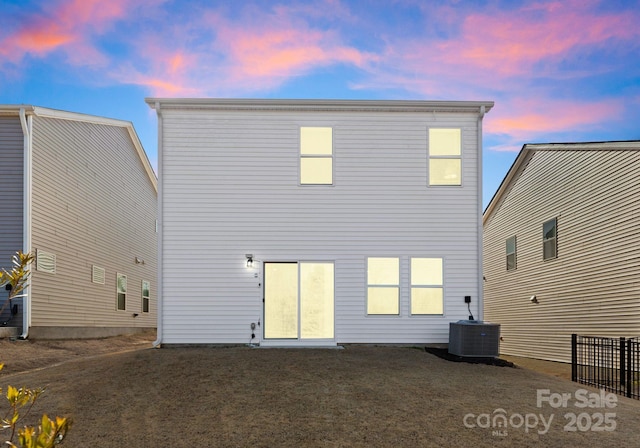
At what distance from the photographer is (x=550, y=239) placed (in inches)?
637

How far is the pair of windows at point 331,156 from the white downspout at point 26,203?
759 centimetres

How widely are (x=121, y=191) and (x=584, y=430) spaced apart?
18.2 meters

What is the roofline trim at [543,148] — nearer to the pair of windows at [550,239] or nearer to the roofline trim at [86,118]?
the pair of windows at [550,239]

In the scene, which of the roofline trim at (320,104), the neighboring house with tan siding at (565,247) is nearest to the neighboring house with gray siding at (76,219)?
the roofline trim at (320,104)

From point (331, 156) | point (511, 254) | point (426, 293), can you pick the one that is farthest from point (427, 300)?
point (511, 254)

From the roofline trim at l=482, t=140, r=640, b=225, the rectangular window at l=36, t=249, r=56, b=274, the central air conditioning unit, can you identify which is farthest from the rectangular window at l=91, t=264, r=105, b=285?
the roofline trim at l=482, t=140, r=640, b=225

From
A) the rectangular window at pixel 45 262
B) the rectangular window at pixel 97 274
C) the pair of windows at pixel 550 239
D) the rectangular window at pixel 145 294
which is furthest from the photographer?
the rectangular window at pixel 145 294

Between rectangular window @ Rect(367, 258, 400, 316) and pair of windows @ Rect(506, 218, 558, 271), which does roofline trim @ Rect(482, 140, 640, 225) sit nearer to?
pair of windows @ Rect(506, 218, 558, 271)

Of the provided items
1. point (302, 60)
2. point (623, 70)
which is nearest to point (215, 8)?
point (302, 60)

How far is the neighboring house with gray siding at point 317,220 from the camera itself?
40.1ft

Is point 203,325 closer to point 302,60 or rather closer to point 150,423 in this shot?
point 150,423

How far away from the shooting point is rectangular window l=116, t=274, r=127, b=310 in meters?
19.7

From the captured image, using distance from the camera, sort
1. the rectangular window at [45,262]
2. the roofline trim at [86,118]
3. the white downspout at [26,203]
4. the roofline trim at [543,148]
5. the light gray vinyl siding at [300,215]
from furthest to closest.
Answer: the rectangular window at [45,262] → the roofline trim at [86,118] → the white downspout at [26,203] → the roofline trim at [543,148] → the light gray vinyl siding at [300,215]

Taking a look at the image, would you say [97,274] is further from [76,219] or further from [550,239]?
[550,239]
